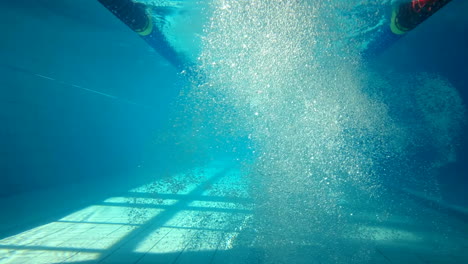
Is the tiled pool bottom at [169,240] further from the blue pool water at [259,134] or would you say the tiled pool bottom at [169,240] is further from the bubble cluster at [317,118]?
the bubble cluster at [317,118]

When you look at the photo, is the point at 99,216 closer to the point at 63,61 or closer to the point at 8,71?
the point at 8,71

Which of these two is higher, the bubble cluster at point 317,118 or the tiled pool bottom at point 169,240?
the bubble cluster at point 317,118

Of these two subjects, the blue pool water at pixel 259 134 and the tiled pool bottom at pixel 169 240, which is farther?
the blue pool water at pixel 259 134

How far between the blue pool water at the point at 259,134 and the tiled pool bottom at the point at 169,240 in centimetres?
3

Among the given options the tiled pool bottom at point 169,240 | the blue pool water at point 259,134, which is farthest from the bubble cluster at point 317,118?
the tiled pool bottom at point 169,240

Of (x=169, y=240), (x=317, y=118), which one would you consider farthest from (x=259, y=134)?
(x=169, y=240)

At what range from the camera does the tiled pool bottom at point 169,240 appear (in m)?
3.43

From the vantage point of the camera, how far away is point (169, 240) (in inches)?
160

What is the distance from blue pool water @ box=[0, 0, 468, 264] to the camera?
159 inches

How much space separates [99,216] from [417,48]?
1230 cm

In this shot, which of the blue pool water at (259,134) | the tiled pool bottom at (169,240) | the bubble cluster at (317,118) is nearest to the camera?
the tiled pool bottom at (169,240)

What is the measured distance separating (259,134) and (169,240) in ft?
19.9

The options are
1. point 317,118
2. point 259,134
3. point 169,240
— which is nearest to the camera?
point 169,240

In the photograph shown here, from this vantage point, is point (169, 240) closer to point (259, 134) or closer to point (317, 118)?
point (259, 134)
